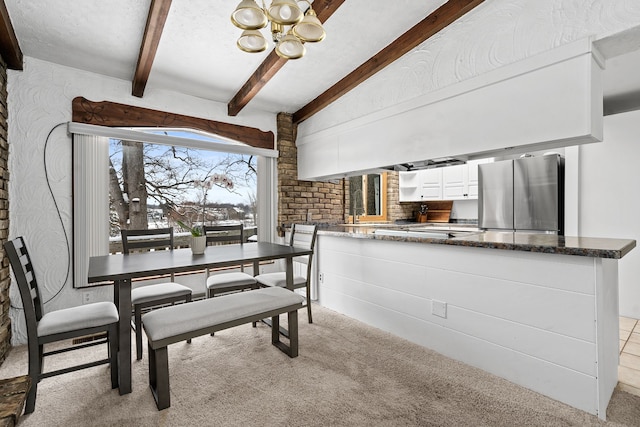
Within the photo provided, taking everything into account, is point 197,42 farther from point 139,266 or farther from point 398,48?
point 139,266

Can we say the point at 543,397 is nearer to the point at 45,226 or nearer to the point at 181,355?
the point at 181,355

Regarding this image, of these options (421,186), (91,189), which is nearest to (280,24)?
(91,189)

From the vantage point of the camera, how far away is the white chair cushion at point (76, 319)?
68.7 inches

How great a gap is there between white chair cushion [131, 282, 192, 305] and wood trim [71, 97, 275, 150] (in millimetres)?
1733

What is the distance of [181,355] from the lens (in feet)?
7.83

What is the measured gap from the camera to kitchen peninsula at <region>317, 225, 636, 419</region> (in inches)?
66.9

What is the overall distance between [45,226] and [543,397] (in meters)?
4.01

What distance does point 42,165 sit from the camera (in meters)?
2.79

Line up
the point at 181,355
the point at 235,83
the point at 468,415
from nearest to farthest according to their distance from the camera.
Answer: the point at 468,415 → the point at 181,355 → the point at 235,83

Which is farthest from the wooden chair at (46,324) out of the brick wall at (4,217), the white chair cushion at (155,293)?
the brick wall at (4,217)

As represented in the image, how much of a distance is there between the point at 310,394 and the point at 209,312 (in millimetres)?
782

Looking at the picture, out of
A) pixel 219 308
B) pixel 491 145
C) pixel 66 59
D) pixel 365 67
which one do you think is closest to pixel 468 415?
pixel 219 308

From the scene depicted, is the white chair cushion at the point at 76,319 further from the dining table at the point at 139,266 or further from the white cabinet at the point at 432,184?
the white cabinet at the point at 432,184

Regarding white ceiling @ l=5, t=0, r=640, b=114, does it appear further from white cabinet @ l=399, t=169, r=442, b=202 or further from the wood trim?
white cabinet @ l=399, t=169, r=442, b=202
